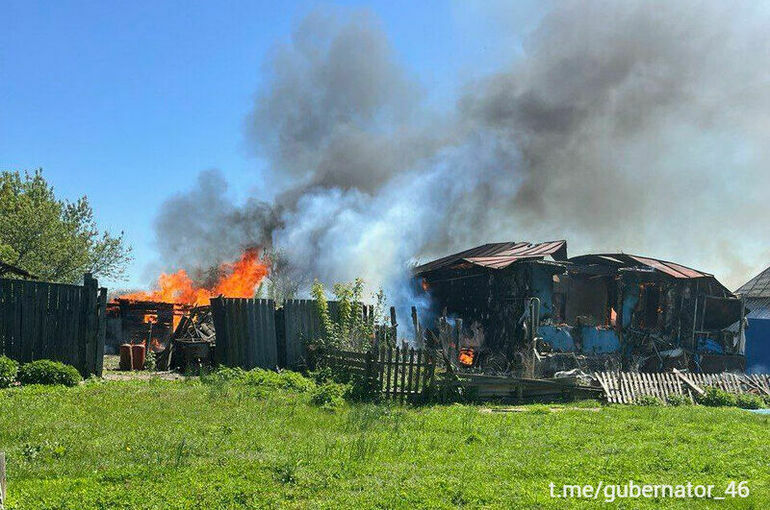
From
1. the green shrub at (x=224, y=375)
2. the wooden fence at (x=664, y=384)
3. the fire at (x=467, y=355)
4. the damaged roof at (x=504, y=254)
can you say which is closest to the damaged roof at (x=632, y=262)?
the damaged roof at (x=504, y=254)

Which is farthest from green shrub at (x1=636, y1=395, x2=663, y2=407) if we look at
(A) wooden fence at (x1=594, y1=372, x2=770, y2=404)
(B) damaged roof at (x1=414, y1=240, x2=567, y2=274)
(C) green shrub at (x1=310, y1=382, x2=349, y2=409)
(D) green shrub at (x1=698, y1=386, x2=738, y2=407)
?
(B) damaged roof at (x1=414, y1=240, x2=567, y2=274)

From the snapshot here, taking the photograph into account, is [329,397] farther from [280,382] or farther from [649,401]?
[649,401]

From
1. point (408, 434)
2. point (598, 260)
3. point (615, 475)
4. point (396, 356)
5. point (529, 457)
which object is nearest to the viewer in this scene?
point (615, 475)

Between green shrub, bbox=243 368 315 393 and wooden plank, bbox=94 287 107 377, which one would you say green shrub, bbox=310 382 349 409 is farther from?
wooden plank, bbox=94 287 107 377

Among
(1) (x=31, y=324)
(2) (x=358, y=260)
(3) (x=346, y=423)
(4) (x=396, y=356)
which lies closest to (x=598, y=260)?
(2) (x=358, y=260)

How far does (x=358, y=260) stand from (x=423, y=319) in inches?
196

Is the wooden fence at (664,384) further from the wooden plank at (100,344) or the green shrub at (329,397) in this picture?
the wooden plank at (100,344)

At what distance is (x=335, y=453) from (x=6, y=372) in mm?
8398

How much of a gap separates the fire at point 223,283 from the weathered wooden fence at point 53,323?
43.7 ft

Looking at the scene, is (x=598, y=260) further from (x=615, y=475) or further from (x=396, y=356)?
(x=615, y=475)

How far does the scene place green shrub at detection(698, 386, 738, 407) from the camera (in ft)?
49.0

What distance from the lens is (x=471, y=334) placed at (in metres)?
24.2

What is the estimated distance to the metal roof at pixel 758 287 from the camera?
33.7 metres

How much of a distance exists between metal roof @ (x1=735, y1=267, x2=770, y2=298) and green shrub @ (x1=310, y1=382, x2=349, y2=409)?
29110 millimetres
